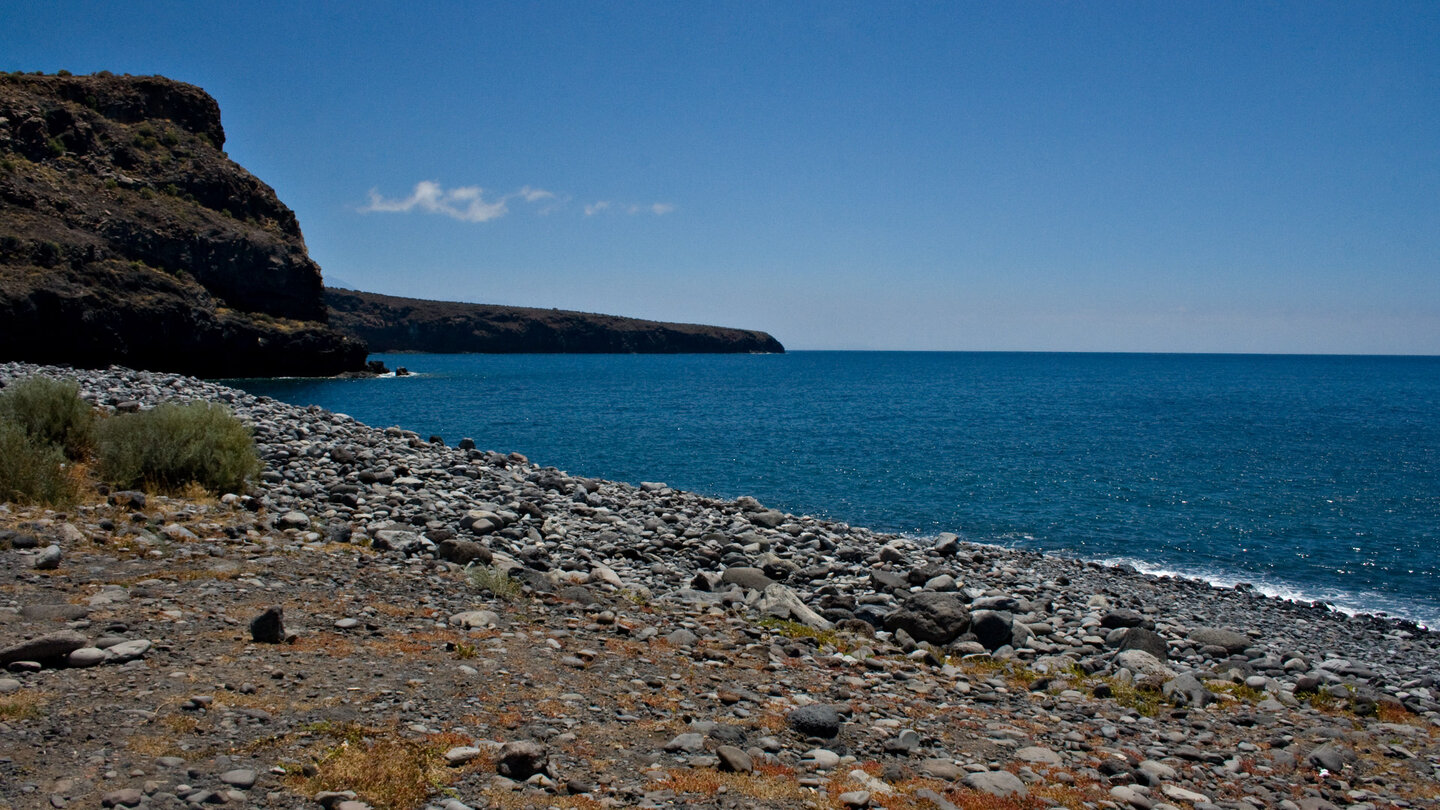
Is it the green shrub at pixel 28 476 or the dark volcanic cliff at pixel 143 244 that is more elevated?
the dark volcanic cliff at pixel 143 244

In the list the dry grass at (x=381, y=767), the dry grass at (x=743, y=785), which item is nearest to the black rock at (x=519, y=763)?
the dry grass at (x=381, y=767)

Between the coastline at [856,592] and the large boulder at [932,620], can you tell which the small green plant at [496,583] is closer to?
the coastline at [856,592]

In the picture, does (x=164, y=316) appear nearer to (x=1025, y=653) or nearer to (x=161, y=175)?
(x=161, y=175)

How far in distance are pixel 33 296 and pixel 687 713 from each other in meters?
66.1

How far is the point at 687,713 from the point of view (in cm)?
680

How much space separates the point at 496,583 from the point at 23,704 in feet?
16.1

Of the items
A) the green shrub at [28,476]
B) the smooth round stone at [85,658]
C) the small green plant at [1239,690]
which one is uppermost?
the green shrub at [28,476]

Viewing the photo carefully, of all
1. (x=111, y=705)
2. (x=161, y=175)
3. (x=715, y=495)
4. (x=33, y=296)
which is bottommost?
(x=715, y=495)

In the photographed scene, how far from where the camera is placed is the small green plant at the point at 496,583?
9789 mm

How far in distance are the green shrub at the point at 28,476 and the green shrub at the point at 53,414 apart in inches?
98.2

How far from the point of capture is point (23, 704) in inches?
210

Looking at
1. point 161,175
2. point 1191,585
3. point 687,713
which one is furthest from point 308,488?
point 161,175

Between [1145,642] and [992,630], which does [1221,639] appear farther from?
[992,630]

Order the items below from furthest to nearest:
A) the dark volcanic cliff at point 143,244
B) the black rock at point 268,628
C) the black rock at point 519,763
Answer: the dark volcanic cliff at point 143,244
the black rock at point 268,628
the black rock at point 519,763
